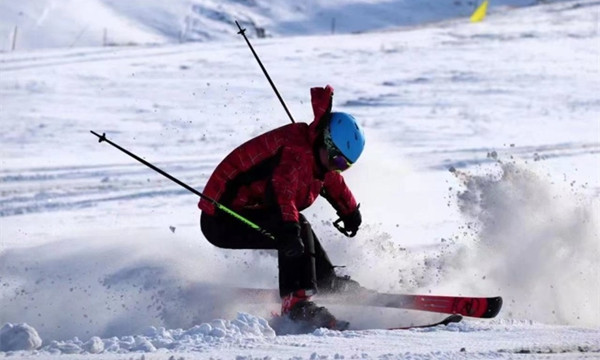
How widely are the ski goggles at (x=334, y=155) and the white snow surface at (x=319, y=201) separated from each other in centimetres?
94

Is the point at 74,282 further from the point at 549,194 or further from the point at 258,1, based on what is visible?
the point at 258,1

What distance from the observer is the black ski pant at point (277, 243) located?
19.4 feet

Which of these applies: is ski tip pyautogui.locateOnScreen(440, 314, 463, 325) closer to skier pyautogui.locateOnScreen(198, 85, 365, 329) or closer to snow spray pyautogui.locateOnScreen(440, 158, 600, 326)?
skier pyautogui.locateOnScreen(198, 85, 365, 329)

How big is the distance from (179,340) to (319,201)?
419 centimetres

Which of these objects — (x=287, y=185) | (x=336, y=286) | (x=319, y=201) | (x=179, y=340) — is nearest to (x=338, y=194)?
(x=336, y=286)

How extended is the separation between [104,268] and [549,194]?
316 centimetres

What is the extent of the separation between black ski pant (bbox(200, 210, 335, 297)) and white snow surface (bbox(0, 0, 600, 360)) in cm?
39

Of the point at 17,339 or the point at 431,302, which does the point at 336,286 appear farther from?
the point at 17,339

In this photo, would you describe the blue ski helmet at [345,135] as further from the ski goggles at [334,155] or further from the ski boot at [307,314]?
the ski boot at [307,314]

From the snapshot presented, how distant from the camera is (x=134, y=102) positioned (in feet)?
67.4

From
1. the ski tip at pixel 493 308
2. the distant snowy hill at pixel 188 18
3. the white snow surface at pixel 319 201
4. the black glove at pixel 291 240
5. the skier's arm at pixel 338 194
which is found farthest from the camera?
the distant snowy hill at pixel 188 18

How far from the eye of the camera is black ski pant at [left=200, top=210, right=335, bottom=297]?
19.4 ft

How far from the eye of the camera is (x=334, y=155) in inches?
225

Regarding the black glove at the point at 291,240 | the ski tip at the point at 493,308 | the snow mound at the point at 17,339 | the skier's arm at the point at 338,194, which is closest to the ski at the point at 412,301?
the ski tip at the point at 493,308
